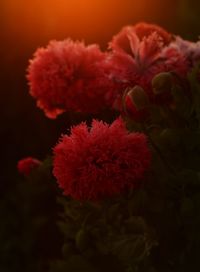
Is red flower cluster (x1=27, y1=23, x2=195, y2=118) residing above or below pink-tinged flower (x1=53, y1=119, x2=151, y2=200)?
above

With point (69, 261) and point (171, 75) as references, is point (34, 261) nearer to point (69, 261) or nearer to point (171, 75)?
point (69, 261)

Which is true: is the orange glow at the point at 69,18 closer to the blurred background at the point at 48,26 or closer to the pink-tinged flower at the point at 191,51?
the blurred background at the point at 48,26

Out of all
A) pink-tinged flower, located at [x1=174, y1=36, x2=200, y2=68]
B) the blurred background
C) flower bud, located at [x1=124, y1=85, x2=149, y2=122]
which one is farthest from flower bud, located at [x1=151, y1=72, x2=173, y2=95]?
the blurred background

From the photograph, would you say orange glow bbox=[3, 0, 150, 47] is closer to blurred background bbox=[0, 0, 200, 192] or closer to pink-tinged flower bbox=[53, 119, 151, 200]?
blurred background bbox=[0, 0, 200, 192]

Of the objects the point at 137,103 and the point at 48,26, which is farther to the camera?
the point at 48,26

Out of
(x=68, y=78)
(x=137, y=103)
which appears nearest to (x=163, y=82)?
(x=137, y=103)

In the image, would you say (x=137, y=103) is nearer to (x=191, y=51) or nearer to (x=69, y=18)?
(x=191, y=51)
